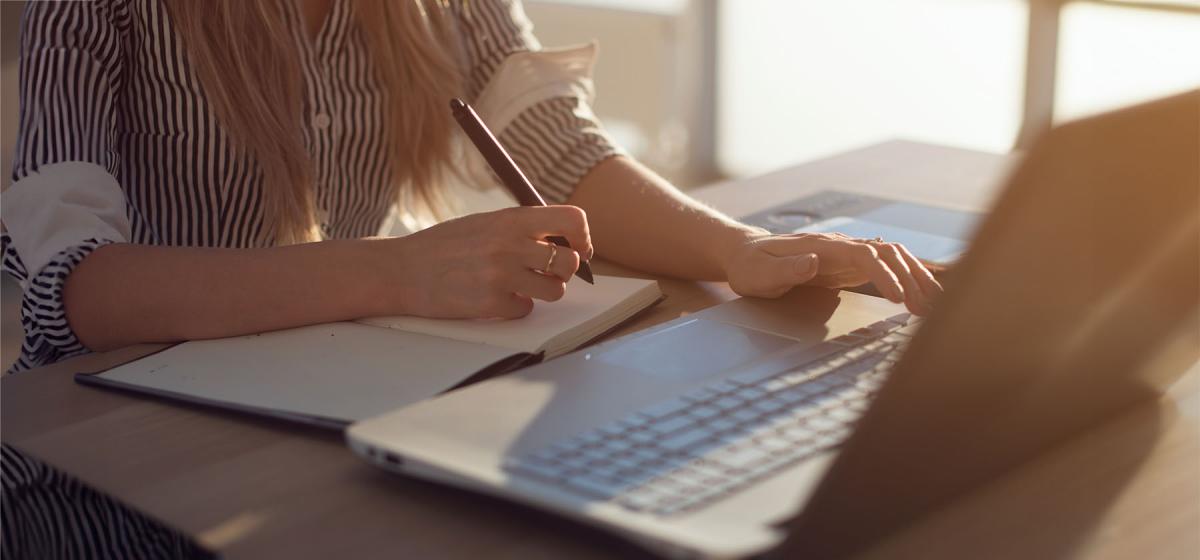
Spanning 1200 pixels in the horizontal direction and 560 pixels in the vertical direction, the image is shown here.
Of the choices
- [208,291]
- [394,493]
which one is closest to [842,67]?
[208,291]

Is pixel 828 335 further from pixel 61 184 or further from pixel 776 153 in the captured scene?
pixel 776 153

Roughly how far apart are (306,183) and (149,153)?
0.53 feet

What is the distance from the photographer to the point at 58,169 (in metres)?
1.02

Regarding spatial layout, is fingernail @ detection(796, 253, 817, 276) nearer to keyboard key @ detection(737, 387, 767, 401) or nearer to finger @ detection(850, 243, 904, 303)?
finger @ detection(850, 243, 904, 303)

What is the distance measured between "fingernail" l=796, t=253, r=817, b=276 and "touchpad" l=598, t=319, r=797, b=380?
0.10m

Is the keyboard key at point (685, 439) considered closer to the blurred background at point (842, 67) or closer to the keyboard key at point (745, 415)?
the keyboard key at point (745, 415)

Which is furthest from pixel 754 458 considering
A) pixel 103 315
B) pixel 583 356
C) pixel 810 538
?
pixel 103 315

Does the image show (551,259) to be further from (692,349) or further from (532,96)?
(532,96)

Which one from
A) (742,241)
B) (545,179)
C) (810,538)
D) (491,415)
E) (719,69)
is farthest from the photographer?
(719,69)

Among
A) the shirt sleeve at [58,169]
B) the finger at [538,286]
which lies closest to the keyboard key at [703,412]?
the finger at [538,286]

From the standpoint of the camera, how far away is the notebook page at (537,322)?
91 centimetres

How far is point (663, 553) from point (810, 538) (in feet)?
0.23

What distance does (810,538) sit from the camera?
1.87 ft

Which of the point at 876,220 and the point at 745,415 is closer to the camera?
the point at 745,415
